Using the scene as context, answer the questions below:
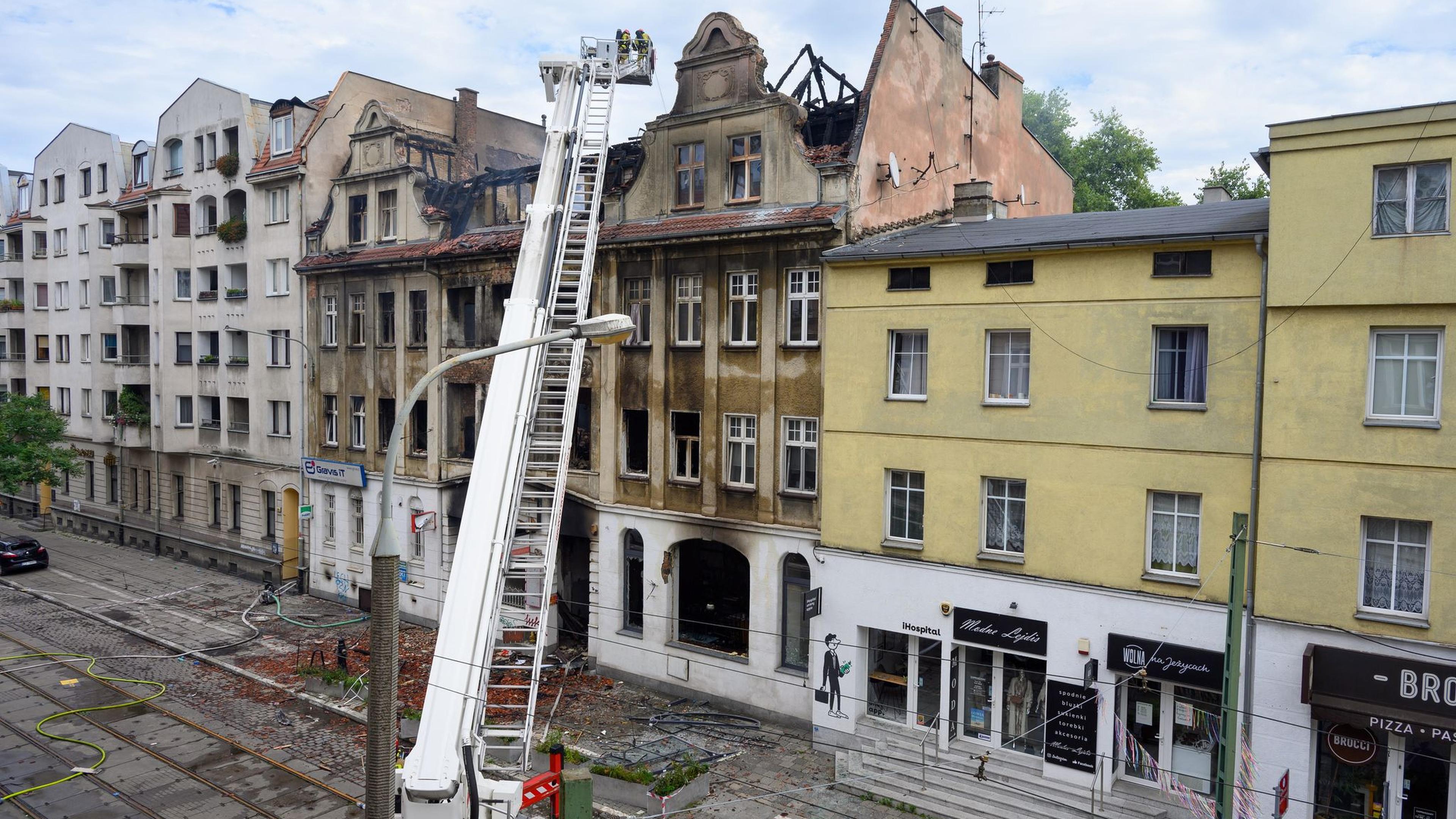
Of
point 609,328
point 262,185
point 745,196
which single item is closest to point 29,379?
point 262,185

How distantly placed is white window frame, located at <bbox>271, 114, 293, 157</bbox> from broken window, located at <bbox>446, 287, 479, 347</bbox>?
1156 cm

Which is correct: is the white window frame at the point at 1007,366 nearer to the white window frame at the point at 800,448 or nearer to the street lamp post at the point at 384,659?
the white window frame at the point at 800,448

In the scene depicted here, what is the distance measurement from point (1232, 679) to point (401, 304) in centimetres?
2797

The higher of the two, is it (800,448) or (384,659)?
(800,448)

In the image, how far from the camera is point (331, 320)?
36094 millimetres

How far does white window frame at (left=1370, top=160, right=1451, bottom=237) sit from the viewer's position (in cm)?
1565

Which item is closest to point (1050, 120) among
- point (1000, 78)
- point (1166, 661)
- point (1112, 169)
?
point (1112, 169)

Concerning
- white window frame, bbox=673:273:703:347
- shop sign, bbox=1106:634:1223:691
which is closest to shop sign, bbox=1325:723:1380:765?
shop sign, bbox=1106:634:1223:691

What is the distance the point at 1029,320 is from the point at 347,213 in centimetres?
2590

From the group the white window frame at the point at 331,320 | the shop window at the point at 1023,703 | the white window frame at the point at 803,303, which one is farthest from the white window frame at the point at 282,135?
the shop window at the point at 1023,703

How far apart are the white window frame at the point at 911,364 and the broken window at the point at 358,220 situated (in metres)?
21.6

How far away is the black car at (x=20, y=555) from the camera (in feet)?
131

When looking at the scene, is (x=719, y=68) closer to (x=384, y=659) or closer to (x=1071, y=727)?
(x=1071, y=727)

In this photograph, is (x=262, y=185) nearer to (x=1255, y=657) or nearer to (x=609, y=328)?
(x=609, y=328)
